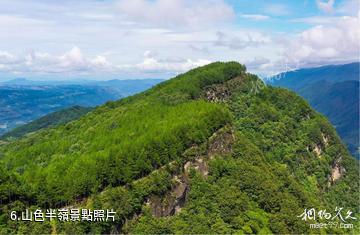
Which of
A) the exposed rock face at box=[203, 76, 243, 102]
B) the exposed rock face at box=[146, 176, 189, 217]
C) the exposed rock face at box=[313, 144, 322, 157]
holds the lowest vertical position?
the exposed rock face at box=[313, 144, 322, 157]

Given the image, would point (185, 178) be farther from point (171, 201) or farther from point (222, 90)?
point (222, 90)

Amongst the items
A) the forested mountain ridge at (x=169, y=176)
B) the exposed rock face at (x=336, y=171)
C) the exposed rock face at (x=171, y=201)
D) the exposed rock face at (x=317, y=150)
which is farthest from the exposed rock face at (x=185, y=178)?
the exposed rock face at (x=336, y=171)

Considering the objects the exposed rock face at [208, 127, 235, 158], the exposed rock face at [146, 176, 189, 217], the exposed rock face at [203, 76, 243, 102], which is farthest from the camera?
the exposed rock face at [203, 76, 243, 102]

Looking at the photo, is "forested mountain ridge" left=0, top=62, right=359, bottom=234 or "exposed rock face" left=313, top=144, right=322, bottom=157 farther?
"exposed rock face" left=313, top=144, right=322, bottom=157

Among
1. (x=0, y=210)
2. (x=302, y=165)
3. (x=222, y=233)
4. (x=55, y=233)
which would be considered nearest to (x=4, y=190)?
(x=0, y=210)

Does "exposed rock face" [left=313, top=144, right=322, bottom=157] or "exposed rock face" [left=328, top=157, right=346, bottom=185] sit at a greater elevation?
"exposed rock face" [left=313, top=144, right=322, bottom=157]

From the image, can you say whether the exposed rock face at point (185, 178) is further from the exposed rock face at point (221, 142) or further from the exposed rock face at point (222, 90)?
the exposed rock face at point (222, 90)

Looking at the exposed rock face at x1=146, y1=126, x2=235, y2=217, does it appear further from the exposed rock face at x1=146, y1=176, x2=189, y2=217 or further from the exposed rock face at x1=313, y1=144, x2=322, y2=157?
the exposed rock face at x1=313, y1=144, x2=322, y2=157

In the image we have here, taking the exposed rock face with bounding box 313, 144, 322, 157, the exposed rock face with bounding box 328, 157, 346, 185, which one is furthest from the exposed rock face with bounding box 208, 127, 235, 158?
the exposed rock face with bounding box 328, 157, 346, 185

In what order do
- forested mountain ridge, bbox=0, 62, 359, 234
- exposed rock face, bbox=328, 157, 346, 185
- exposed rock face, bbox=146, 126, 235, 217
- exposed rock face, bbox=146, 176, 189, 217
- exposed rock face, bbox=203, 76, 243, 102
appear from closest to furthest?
forested mountain ridge, bbox=0, 62, 359, 234 < exposed rock face, bbox=146, 176, 189, 217 < exposed rock face, bbox=146, 126, 235, 217 < exposed rock face, bbox=328, 157, 346, 185 < exposed rock face, bbox=203, 76, 243, 102
